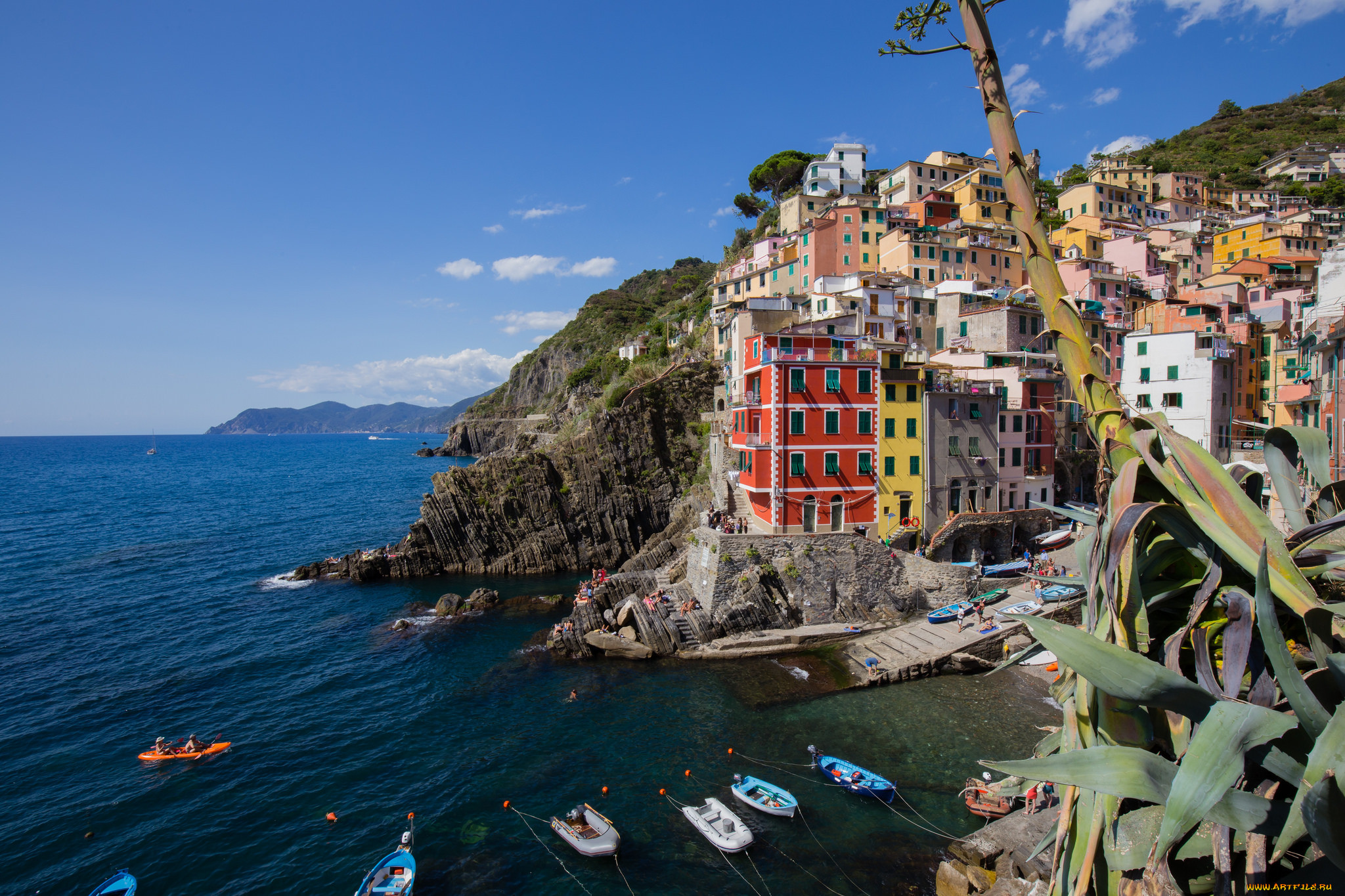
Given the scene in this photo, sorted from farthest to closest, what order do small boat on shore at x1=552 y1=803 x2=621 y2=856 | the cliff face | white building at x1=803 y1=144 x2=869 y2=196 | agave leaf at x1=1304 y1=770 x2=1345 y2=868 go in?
1. white building at x1=803 y1=144 x2=869 y2=196
2. the cliff face
3. small boat on shore at x1=552 y1=803 x2=621 y2=856
4. agave leaf at x1=1304 y1=770 x2=1345 y2=868

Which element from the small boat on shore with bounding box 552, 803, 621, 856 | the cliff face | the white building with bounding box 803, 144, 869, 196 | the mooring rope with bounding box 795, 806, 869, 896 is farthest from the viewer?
the white building with bounding box 803, 144, 869, 196

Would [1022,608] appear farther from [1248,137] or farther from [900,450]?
[1248,137]

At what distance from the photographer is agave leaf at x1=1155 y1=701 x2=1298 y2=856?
2.06 meters

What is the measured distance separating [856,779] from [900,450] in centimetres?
1944

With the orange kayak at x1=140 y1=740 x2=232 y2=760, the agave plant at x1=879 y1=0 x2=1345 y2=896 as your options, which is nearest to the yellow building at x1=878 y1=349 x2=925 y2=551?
the orange kayak at x1=140 y1=740 x2=232 y2=760

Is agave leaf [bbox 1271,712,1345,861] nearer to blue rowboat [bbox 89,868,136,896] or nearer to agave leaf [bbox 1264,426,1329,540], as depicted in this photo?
agave leaf [bbox 1264,426,1329,540]

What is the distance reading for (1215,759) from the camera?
2.07 metres

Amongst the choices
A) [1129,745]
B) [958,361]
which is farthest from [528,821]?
[958,361]

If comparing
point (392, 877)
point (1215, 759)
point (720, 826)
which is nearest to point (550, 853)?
point (392, 877)

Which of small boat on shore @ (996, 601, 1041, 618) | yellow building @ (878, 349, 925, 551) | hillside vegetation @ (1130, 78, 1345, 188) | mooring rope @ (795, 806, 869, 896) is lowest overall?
mooring rope @ (795, 806, 869, 896)

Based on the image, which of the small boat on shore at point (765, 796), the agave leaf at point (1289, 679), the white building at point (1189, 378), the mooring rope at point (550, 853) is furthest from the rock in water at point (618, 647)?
the white building at point (1189, 378)

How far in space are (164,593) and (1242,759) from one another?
2345 inches

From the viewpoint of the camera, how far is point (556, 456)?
179 feet

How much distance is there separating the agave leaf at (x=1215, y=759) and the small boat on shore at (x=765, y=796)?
20.8 metres
